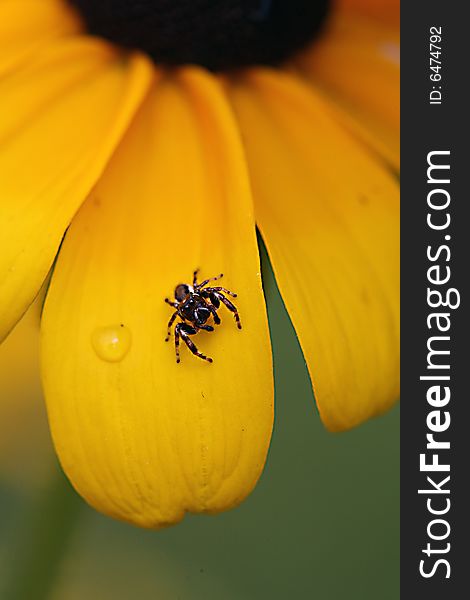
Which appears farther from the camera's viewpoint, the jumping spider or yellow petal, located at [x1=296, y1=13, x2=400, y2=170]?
yellow petal, located at [x1=296, y1=13, x2=400, y2=170]

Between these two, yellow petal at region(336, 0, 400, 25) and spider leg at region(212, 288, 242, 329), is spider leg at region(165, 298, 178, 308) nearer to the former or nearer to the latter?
spider leg at region(212, 288, 242, 329)

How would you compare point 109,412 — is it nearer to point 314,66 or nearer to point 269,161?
point 269,161

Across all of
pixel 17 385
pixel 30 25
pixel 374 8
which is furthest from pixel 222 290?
pixel 17 385

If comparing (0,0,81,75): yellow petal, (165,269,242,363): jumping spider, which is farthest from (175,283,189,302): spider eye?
(0,0,81,75): yellow petal

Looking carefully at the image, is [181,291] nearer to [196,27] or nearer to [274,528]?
[196,27]

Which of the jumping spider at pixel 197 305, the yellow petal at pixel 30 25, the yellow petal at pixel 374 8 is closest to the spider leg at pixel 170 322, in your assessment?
the jumping spider at pixel 197 305

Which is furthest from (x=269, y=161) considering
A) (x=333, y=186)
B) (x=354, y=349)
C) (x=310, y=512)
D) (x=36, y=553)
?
(x=310, y=512)

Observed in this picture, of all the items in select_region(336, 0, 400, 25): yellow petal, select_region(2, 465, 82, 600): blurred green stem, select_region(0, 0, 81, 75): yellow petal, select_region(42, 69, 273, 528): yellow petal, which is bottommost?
select_region(2, 465, 82, 600): blurred green stem
